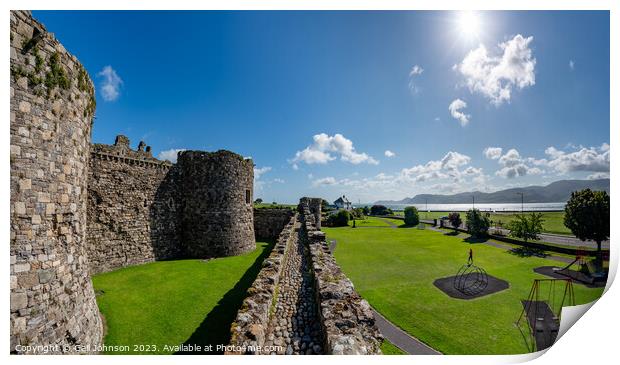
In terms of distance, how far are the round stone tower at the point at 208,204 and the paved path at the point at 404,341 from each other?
32.7 ft

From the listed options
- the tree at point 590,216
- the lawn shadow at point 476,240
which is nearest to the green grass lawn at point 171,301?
the tree at point 590,216

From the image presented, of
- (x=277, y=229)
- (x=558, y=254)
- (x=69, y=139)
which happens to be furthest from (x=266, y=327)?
(x=558, y=254)

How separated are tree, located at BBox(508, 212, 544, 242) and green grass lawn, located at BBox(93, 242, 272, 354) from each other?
25747mm

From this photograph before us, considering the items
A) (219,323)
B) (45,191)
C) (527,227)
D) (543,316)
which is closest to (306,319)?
(219,323)

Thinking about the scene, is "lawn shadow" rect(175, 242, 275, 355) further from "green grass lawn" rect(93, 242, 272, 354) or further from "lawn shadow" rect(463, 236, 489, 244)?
"lawn shadow" rect(463, 236, 489, 244)

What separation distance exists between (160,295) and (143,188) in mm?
6273

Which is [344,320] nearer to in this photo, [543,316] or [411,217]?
[543,316]

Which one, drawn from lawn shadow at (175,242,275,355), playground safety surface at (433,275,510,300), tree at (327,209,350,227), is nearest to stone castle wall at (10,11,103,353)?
lawn shadow at (175,242,275,355)

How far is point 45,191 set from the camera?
440cm

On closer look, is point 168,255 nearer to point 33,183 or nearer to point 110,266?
point 110,266

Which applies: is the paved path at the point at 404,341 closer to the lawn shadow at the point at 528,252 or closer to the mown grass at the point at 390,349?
the mown grass at the point at 390,349

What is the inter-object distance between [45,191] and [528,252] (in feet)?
95.0

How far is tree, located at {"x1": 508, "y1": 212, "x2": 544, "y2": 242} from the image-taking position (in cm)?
2259

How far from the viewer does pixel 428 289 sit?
1260 centimetres
